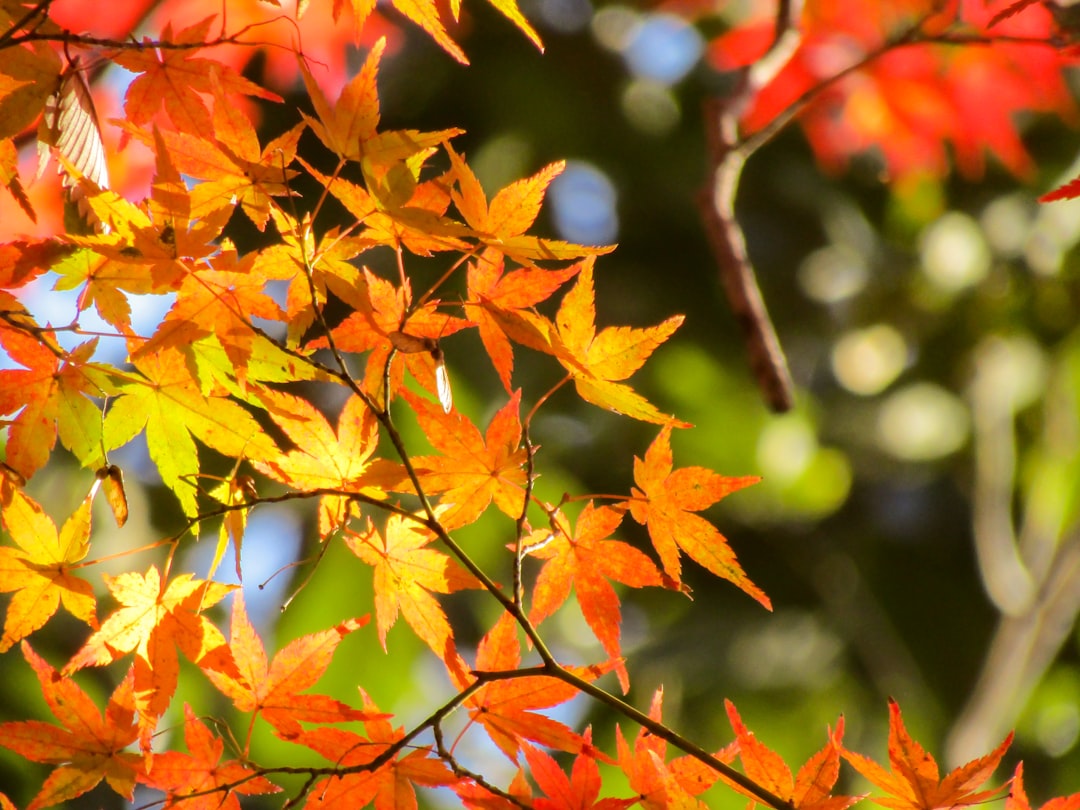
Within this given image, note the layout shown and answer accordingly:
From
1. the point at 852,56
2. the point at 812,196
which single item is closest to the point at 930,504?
the point at 812,196

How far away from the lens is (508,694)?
703 mm

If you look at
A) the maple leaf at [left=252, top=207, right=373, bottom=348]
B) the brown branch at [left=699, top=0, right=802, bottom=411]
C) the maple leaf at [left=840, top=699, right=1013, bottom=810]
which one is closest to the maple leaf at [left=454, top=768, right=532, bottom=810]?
the maple leaf at [left=840, top=699, right=1013, bottom=810]

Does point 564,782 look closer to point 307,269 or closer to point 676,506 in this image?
point 676,506

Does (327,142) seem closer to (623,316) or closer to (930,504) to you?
(623,316)

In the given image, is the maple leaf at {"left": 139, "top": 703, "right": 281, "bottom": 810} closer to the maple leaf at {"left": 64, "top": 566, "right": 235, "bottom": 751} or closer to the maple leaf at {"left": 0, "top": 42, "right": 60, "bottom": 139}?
the maple leaf at {"left": 64, "top": 566, "right": 235, "bottom": 751}

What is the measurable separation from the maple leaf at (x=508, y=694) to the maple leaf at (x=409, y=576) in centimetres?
3

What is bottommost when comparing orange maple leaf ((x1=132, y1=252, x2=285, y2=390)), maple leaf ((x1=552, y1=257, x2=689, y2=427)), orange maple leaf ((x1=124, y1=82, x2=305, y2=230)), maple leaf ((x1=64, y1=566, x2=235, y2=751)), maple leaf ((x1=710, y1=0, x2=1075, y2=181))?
maple leaf ((x1=710, y1=0, x2=1075, y2=181))

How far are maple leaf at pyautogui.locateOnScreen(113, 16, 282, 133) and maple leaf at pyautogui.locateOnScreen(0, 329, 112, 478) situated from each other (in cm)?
17

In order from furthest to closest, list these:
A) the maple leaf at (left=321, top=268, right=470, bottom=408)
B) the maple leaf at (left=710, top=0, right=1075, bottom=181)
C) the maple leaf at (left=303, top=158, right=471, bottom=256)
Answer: the maple leaf at (left=710, top=0, right=1075, bottom=181), the maple leaf at (left=321, top=268, right=470, bottom=408), the maple leaf at (left=303, top=158, right=471, bottom=256)

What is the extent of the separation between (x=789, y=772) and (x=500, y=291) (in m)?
0.38

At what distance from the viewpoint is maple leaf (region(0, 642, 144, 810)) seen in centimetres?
69

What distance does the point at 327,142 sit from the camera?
627 mm

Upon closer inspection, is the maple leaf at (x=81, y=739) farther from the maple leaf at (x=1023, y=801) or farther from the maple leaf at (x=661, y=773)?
the maple leaf at (x=1023, y=801)

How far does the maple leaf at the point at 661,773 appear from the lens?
662mm
